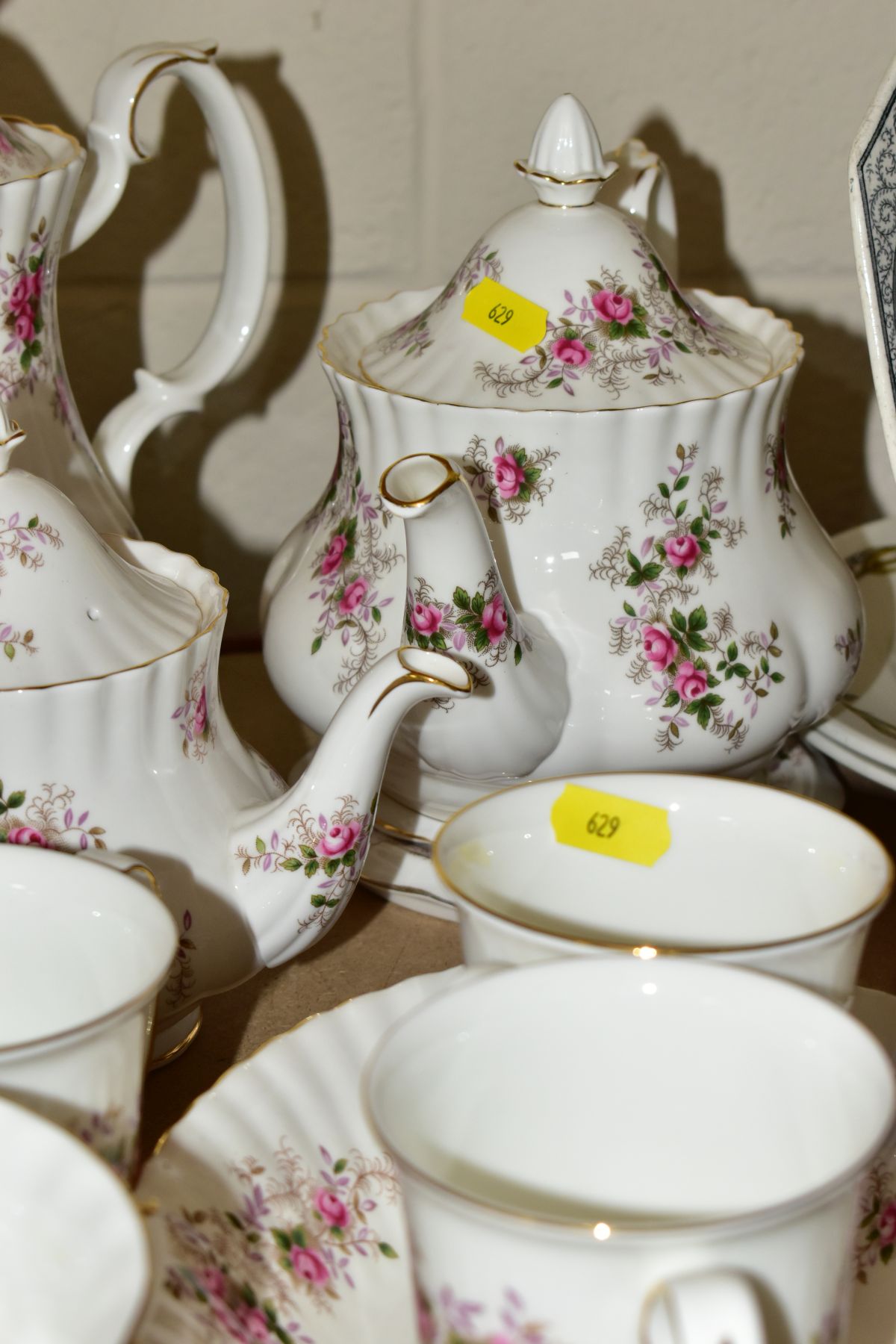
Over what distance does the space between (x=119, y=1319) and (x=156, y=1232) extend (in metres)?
0.13

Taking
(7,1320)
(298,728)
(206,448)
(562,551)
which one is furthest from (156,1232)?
(206,448)

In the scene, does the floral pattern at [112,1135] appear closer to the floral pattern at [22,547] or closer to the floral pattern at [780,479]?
the floral pattern at [22,547]

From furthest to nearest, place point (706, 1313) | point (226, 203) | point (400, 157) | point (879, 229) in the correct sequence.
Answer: point (400, 157) → point (226, 203) → point (879, 229) → point (706, 1313)

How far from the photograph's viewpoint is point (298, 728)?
38.3 inches

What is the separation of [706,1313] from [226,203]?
2.14 ft

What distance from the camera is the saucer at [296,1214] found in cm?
48

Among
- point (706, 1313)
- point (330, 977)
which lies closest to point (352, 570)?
point (330, 977)

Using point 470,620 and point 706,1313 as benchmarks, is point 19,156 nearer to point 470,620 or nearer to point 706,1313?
point 470,620

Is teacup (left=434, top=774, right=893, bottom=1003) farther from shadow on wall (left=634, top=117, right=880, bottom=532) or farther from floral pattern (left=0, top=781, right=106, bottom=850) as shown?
shadow on wall (left=634, top=117, right=880, bottom=532)

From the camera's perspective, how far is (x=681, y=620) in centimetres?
67

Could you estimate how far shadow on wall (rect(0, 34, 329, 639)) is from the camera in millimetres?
954

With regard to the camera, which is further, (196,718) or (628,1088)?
(196,718)

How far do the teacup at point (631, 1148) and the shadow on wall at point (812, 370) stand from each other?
0.68 m

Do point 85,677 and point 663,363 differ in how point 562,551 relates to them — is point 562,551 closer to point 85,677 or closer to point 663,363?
point 663,363
